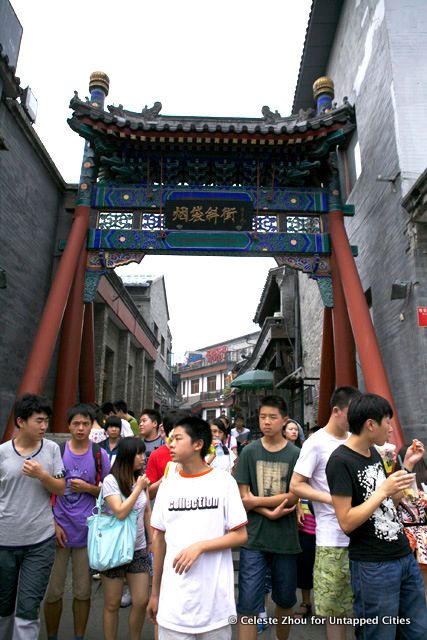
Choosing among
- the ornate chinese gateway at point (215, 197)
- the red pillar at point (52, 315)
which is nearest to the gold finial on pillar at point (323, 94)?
the ornate chinese gateway at point (215, 197)

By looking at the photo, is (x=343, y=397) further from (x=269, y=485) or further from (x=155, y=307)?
(x=155, y=307)

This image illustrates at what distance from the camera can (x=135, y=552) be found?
3.47 m

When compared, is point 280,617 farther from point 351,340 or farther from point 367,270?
point 367,270

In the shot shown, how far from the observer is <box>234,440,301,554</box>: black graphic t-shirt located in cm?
333

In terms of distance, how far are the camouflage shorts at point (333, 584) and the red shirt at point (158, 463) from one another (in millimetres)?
1722

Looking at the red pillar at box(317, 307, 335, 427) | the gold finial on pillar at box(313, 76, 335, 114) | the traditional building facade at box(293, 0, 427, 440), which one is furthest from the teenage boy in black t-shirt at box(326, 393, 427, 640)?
the gold finial on pillar at box(313, 76, 335, 114)

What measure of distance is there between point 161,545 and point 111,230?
7.31 metres

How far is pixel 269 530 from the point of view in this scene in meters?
3.36

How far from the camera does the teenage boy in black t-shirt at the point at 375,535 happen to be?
2346 mm

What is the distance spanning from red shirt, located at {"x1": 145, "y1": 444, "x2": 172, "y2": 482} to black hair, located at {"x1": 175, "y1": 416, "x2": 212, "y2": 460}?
5.73 ft

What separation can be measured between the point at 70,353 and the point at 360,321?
495 centimetres

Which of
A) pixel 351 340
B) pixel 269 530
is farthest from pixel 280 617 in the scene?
pixel 351 340

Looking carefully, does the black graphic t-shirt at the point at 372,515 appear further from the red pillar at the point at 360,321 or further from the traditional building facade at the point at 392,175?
the traditional building facade at the point at 392,175

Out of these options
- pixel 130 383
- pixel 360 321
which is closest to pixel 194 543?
pixel 360 321
